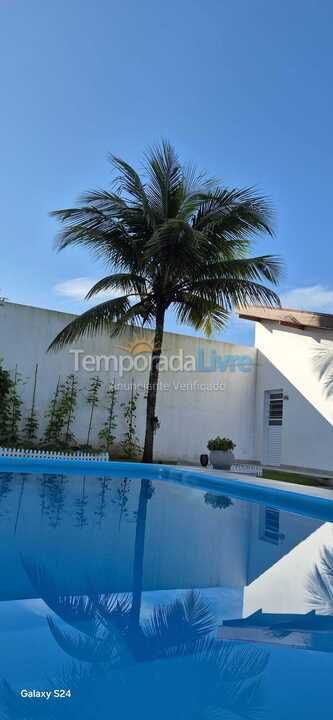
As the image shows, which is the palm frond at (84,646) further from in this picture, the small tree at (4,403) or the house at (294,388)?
the house at (294,388)

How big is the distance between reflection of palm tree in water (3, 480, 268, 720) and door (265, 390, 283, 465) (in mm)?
12039

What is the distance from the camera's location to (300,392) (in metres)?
13.7

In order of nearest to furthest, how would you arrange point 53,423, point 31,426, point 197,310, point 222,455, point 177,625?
point 177,625 → point 197,310 → point 222,455 → point 31,426 → point 53,423

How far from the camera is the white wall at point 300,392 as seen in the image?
42.5 feet

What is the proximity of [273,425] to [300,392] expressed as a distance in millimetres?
1757

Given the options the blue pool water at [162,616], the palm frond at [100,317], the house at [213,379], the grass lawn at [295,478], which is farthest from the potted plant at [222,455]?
the blue pool water at [162,616]

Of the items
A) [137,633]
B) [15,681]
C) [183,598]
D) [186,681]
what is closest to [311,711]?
[186,681]

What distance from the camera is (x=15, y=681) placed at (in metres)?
1.98

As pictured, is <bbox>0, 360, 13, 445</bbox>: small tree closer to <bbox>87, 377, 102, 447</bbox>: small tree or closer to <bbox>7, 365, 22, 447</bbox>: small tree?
<bbox>7, 365, 22, 447</bbox>: small tree

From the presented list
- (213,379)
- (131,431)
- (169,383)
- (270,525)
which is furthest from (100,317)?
(270,525)

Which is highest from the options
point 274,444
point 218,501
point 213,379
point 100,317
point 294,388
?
point 100,317

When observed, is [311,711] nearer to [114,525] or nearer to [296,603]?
[296,603]

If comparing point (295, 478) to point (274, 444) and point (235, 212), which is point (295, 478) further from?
point (235, 212)

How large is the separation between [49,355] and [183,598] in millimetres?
10123
